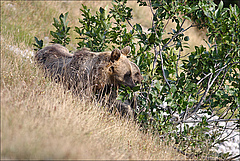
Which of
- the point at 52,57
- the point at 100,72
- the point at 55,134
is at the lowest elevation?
the point at 55,134

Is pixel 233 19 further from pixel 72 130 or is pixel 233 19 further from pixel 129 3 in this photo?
pixel 129 3

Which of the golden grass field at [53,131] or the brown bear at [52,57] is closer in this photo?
the golden grass field at [53,131]

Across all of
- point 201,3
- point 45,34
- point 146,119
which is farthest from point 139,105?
point 45,34

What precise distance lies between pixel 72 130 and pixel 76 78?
205cm

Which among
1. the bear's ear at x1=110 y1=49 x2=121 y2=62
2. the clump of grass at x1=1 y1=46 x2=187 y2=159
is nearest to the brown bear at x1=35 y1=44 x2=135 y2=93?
the bear's ear at x1=110 y1=49 x2=121 y2=62

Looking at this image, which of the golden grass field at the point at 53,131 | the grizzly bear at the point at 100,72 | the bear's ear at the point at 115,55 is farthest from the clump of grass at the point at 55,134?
the bear's ear at the point at 115,55

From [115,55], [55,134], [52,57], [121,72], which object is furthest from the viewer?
[52,57]

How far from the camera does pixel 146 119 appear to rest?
463cm

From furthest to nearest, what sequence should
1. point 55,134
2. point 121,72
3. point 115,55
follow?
1. point 121,72
2. point 115,55
3. point 55,134

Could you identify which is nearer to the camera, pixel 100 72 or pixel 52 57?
pixel 100 72

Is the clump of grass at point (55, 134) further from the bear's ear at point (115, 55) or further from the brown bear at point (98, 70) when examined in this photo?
the bear's ear at point (115, 55)

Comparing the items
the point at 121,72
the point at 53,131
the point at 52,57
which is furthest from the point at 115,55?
the point at 53,131

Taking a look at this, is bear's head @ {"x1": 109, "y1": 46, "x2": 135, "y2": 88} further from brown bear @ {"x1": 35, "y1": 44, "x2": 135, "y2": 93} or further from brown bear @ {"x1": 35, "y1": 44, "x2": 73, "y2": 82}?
brown bear @ {"x1": 35, "y1": 44, "x2": 73, "y2": 82}

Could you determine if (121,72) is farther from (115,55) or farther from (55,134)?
(55,134)
